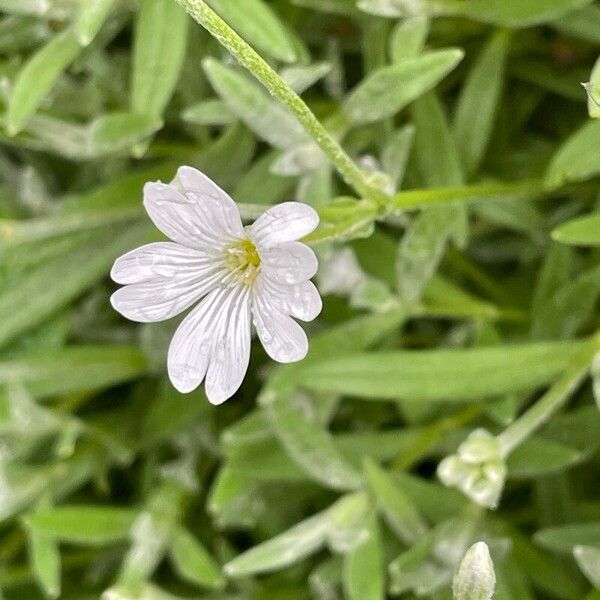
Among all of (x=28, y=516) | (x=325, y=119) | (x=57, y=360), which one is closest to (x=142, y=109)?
(x=325, y=119)

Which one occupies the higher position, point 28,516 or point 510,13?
point 510,13

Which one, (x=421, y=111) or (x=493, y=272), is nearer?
(x=421, y=111)

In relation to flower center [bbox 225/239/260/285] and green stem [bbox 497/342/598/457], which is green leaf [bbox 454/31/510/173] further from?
flower center [bbox 225/239/260/285]

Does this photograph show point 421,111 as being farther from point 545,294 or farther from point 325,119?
point 545,294

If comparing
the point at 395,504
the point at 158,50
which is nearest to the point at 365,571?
→ the point at 395,504

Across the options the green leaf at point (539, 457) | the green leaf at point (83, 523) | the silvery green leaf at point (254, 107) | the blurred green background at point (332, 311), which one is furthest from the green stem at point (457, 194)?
the green leaf at point (83, 523)

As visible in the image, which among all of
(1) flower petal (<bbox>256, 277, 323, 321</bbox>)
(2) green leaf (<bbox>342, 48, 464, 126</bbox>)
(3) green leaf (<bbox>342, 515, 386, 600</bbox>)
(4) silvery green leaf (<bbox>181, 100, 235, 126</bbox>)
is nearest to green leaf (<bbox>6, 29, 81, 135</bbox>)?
(4) silvery green leaf (<bbox>181, 100, 235, 126</bbox>)
